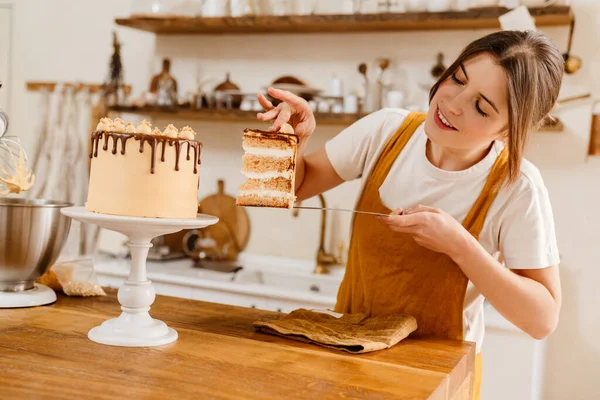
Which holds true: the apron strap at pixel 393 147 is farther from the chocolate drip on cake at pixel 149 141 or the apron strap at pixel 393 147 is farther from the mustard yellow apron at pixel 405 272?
the chocolate drip on cake at pixel 149 141

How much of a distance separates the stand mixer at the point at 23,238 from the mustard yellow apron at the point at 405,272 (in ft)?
2.55

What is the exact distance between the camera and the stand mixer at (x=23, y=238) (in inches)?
61.8

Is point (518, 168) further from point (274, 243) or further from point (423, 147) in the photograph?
→ point (274, 243)

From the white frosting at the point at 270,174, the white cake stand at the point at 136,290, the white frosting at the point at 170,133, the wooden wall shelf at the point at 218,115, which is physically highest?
the wooden wall shelf at the point at 218,115

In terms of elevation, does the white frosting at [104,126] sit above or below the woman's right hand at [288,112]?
below

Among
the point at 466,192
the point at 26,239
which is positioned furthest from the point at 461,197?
the point at 26,239

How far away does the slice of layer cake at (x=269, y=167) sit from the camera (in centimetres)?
156

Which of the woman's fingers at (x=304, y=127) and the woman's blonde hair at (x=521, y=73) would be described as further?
the woman's fingers at (x=304, y=127)

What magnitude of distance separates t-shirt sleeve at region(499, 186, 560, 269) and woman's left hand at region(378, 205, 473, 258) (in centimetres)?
16

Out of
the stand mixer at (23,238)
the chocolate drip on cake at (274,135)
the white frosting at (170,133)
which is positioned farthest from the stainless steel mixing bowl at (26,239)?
the chocolate drip on cake at (274,135)

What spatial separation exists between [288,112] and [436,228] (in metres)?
0.48

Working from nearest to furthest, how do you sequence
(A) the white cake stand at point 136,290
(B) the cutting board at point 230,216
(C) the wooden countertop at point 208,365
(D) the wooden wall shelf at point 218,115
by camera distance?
(C) the wooden countertop at point 208,365 < (A) the white cake stand at point 136,290 < (D) the wooden wall shelf at point 218,115 < (B) the cutting board at point 230,216

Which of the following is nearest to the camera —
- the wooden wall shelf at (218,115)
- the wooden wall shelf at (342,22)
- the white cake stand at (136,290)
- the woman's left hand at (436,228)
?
the white cake stand at (136,290)

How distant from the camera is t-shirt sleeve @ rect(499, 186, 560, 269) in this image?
1576mm
